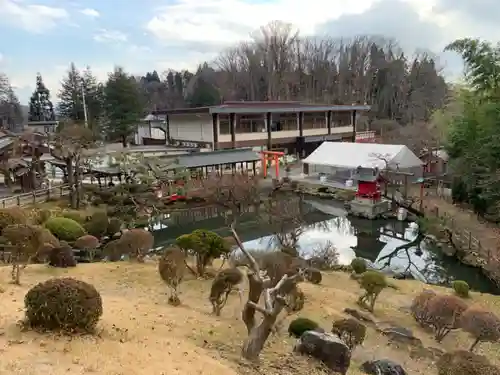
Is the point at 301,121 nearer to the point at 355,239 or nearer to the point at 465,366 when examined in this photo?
the point at 355,239

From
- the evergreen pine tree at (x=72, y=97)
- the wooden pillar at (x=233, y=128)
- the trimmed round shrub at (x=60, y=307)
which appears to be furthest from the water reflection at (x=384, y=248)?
the evergreen pine tree at (x=72, y=97)

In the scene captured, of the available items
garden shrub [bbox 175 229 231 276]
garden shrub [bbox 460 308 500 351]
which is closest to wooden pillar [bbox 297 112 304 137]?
garden shrub [bbox 175 229 231 276]

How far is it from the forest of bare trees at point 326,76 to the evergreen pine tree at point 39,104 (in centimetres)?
1925

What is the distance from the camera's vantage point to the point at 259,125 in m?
36.4

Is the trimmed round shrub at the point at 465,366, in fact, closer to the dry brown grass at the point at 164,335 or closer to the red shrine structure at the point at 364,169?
the dry brown grass at the point at 164,335

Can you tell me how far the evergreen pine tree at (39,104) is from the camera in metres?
58.4

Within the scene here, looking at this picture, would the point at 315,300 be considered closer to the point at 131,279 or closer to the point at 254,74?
the point at 131,279

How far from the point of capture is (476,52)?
17938 mm

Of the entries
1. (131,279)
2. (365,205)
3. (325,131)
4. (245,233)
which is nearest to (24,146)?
(245,233)

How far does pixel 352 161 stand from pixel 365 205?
6434 mm

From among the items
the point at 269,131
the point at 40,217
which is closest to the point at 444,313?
the point at 40,217

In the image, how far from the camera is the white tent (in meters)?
26.4

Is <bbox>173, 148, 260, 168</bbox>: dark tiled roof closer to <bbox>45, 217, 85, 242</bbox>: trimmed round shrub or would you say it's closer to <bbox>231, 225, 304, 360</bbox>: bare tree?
<bbox>45, 217, 85, 242</bbox>: trimmed round shrub

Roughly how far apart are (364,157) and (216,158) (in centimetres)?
969
